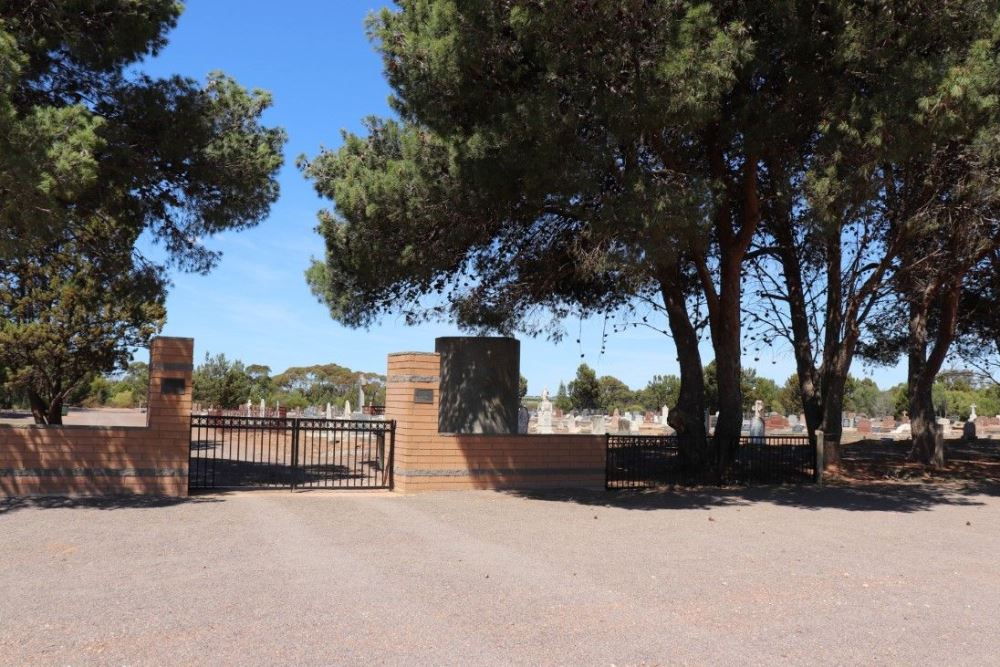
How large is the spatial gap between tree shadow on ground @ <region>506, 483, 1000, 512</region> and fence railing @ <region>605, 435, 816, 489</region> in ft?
2.48

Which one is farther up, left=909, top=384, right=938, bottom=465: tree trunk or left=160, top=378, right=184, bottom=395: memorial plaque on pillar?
left=160, top=378, right=184, bottom=395: memorial plaque on pillar

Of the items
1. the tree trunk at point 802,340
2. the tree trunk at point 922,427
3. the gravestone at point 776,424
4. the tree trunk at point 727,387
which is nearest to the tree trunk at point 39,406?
the tree trunk at point 727,387

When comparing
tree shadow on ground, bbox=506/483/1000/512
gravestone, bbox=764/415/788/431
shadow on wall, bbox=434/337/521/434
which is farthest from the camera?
gravestone, bbox=764/415/788/431

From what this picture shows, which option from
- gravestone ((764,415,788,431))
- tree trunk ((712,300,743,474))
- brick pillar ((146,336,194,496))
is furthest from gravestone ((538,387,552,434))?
brick pillar ((146,336,194,496))

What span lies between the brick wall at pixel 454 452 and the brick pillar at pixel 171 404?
3.23 meters

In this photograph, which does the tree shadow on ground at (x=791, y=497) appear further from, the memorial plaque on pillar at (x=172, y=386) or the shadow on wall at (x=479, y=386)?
the memorial plaque on pillar at (x=172, y=386)

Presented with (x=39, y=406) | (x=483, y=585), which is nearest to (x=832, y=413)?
(x=483, y=585)

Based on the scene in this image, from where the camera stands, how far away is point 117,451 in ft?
40.1

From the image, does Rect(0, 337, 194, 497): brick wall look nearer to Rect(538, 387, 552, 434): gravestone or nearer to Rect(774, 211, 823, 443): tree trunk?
Rect(774, 211, 823, 443): tree trunk

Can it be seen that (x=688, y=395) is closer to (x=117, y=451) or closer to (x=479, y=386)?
(x=479, y=386)

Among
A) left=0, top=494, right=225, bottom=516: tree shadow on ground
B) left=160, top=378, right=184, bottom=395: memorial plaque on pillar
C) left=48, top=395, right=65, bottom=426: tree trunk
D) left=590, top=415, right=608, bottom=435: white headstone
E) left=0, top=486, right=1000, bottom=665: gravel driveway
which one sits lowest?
left=0, top=486, right=1000, bottom=665: gravel driveway

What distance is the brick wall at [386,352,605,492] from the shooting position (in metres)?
13.7

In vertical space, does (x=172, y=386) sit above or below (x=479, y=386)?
below

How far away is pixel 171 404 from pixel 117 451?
97 cm
